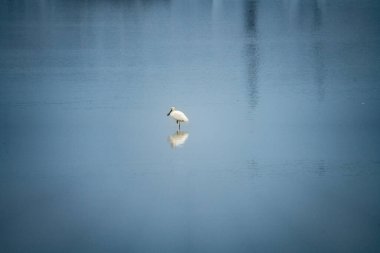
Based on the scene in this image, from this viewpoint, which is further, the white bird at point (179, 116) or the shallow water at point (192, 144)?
the white bird at point (179, 116)

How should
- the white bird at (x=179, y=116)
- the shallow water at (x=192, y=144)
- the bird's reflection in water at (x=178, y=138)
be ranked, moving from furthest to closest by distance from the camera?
1. the white bird at (x=179, y=116)
2. the bird's reflection in water at (x=178, y=138)
3. the shallow water at (x=192, y=144)

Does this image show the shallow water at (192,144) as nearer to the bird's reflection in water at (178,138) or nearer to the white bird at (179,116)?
the bird's reflection in water at (178,138)

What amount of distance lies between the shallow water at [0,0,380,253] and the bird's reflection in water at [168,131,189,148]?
0.18 ft

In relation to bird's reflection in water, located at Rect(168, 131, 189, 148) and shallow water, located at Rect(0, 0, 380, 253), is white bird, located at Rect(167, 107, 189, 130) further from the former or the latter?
bird's reflection in water, located at Rect(168, 131, 189, 148)

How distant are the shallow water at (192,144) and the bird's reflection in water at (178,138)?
5 centimetres

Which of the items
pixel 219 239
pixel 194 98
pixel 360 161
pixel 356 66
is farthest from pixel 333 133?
pixel 356 66

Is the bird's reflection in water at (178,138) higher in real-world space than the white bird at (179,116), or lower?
lower

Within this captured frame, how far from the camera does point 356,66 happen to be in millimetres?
Result: 19594

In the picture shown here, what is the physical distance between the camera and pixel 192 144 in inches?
497

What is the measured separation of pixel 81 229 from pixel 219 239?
6.17 ft

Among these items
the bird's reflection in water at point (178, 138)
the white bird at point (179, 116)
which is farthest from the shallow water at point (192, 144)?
the white bird at point (179, 116)

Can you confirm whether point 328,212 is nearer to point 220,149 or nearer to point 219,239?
point 219,239

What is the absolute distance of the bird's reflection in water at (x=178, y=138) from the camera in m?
12.7

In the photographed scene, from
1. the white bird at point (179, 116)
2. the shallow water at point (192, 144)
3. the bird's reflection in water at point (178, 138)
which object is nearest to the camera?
the shallow water at point (192, 144)
